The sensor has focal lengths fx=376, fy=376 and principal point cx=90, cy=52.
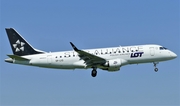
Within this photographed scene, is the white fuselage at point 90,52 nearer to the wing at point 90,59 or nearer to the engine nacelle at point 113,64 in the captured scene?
the engine nacelle at point 113,64

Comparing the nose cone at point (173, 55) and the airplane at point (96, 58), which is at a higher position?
the nose cone at point (173, 55)

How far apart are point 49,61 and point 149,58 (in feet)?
46.5

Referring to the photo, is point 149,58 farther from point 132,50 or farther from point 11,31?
point 11,31

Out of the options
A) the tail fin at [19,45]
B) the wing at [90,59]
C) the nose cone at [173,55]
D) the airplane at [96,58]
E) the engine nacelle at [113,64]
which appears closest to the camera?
the wing at [90,59]

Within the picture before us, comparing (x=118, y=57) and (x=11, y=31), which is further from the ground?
(x=11, y=31)

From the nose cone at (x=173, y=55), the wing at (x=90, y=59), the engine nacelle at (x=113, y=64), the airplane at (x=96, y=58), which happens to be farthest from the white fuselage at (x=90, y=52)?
the nose cone at (x=173, y=55)

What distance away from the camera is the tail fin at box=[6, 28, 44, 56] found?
5494 cm

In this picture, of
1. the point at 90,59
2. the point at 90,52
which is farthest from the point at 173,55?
the point at 90,59

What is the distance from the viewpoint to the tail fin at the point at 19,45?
180 feet

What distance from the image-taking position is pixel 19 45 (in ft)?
183

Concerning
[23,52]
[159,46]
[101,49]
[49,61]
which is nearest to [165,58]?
[159,46]

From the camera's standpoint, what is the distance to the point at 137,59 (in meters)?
A: 52.8

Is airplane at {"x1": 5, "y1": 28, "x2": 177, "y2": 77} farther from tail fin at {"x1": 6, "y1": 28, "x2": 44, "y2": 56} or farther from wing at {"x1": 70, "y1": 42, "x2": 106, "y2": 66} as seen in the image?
tail fin at {"x1": 6, "y1": 28, "x2": 44, "y2": 56}

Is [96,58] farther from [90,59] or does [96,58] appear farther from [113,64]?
[113,64]
